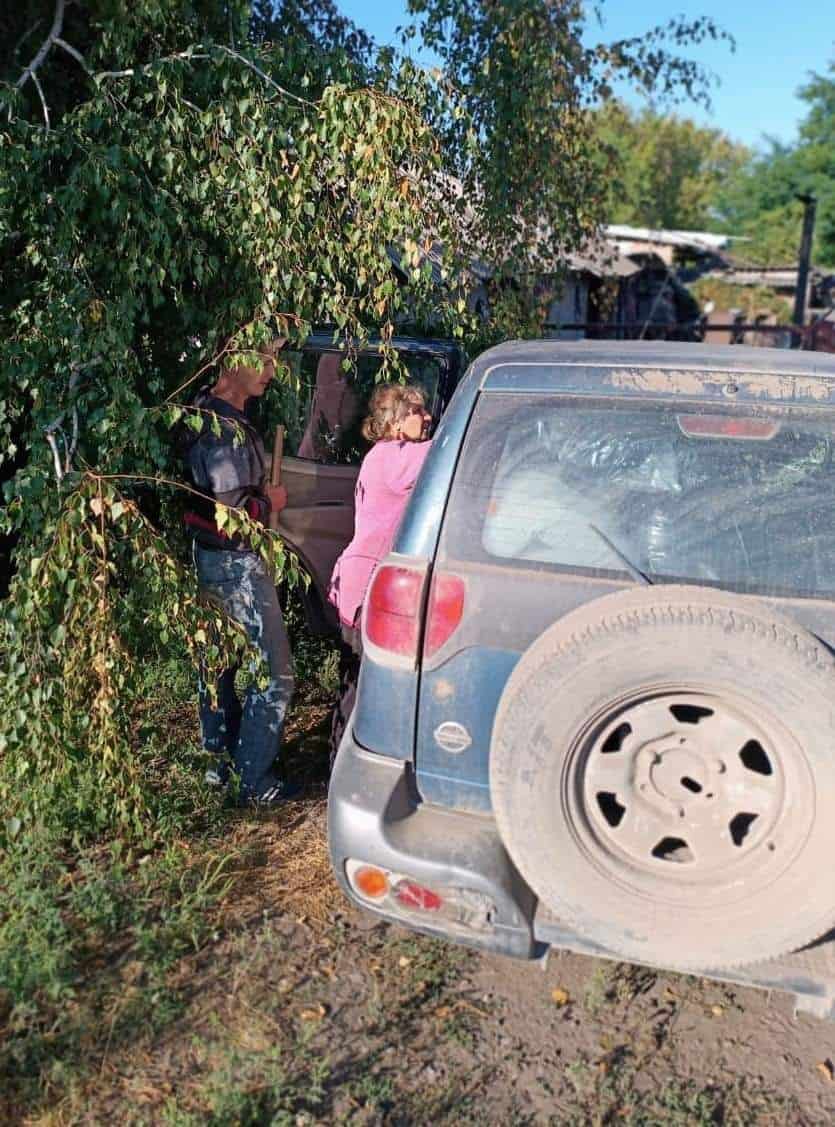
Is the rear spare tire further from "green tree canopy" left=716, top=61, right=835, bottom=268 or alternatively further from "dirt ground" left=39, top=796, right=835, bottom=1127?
"green tree canopy" left=716, top=61, right=835, bottom=268

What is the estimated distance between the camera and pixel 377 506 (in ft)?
12.6

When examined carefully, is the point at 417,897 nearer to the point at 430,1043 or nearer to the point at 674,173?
the point at 430,1043

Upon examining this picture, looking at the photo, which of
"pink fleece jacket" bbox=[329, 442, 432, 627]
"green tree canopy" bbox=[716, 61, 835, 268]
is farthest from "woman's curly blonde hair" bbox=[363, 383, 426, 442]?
"green tree canopy" bbox=[716, 61, 835, 268]

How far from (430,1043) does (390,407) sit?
2226 millimetres

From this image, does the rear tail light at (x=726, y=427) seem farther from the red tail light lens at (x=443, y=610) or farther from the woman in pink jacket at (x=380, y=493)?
the woman in pink jacket at (x=380, y=493)

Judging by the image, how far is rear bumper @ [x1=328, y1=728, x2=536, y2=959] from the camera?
2621 millimetres

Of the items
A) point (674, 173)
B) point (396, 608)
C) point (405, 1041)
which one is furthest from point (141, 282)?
point (674, 173)

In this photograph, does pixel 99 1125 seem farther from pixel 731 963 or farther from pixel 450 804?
pixel 731 963

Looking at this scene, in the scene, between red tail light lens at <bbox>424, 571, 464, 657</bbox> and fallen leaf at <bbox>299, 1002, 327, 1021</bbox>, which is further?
fallen leaf at <bbox>299, 1002, 327, 1021</bbox>

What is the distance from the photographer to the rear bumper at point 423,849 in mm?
2621

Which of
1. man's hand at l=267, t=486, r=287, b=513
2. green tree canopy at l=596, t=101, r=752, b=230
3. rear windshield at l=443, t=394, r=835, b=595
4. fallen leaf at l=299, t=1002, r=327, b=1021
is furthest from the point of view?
green tree canopy at l=596, t=101, r=752, b=230

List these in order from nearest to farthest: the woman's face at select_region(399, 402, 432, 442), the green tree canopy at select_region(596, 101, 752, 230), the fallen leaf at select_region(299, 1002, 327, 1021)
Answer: the fallen leaf at select_region(299, 1002, 327, 1021)
the woman's face at select_region(399, 402, 432, 442)
the green tree canopy at select_region(596, 101, 752, 230)

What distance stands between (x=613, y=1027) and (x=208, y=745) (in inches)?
80.1

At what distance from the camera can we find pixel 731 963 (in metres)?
2.40
